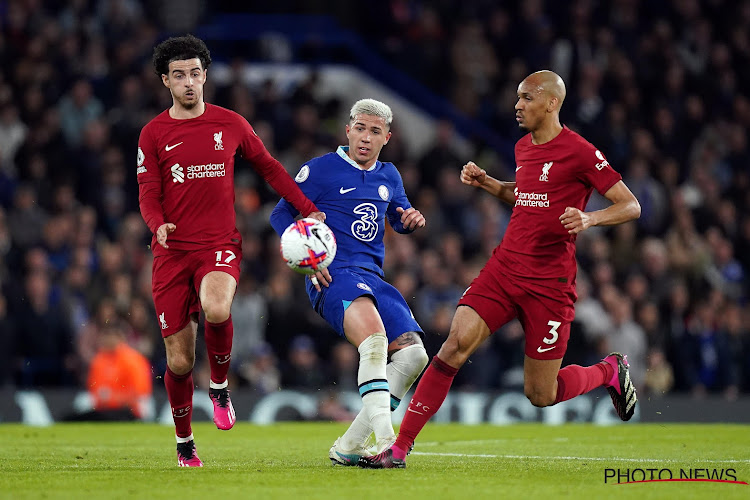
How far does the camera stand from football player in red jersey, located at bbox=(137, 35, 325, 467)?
796 cm

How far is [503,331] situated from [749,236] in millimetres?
4970

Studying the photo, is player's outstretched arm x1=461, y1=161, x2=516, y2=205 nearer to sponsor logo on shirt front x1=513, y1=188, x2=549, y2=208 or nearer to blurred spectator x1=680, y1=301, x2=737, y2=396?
sponsor logo on shirt front x1=513, y1=188, x2=549, y2=208

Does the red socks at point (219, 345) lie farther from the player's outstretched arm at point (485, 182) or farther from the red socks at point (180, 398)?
the player's outstretched arm at point (485, 182)

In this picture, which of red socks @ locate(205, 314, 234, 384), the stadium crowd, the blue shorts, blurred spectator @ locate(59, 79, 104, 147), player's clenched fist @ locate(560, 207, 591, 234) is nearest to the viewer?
player's clenched fist @ locate(560, 207, 591, 234)

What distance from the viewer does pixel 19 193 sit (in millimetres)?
14773

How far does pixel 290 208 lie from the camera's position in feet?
27.2

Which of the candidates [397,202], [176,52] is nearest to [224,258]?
[397,202]

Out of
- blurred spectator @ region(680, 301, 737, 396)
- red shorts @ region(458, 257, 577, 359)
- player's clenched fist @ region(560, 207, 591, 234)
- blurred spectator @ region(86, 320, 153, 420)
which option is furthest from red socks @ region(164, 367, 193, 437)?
blurred spectator @ region(680, 301, 737, 396)

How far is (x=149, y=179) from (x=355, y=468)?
7.61 ft

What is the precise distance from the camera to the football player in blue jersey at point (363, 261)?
7770 mm

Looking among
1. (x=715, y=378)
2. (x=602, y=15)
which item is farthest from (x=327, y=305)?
(x=602, y=15)

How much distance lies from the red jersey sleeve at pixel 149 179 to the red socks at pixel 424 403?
2009 mm

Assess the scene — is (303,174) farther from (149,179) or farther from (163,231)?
(163,231)

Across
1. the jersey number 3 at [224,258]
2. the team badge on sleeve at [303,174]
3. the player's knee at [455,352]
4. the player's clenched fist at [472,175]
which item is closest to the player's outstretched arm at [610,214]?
the player's clenched fist at [472,175]
